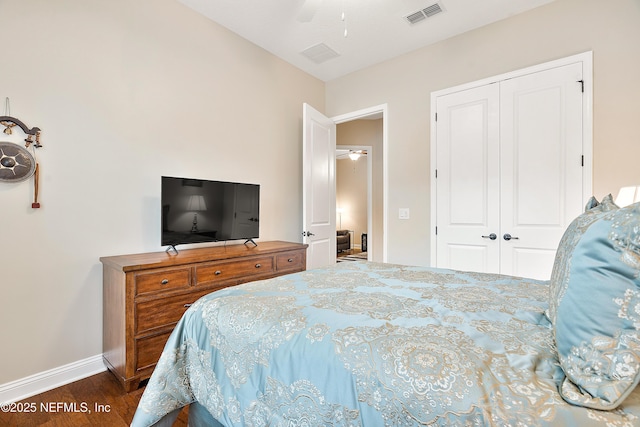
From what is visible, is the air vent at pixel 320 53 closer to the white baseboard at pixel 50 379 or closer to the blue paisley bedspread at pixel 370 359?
the blue paisley bedspread at pixel 370 359

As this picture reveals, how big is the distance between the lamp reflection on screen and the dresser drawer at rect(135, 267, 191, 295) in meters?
0.43

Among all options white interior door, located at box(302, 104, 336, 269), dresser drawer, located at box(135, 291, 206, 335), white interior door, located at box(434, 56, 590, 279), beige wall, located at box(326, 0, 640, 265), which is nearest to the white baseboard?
dresser drawer, located at box(135, 291, 206, 335)

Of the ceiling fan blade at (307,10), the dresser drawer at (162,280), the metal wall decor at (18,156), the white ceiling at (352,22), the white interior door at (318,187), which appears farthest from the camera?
the white interior door at (318,187)

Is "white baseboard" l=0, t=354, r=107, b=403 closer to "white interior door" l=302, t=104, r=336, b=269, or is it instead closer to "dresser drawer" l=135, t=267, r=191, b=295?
"dresser drawer" l=135, t=267, r=191, b=295

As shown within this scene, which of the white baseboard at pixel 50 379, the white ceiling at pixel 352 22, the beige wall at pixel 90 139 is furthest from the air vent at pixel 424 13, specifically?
the white baseboard at pixel 50 379

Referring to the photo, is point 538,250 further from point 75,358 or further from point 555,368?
point 75,358

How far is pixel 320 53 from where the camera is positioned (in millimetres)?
3455

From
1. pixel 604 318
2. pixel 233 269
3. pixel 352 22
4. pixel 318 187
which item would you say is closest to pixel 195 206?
pixel 233 269

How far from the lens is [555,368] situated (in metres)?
0.71

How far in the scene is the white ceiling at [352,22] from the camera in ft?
8.60

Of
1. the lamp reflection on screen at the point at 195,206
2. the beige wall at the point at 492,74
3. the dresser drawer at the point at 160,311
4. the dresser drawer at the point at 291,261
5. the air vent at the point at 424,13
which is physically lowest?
the dresser drawer at the point at 160,311

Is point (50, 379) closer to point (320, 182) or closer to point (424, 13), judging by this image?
point (320, 182)

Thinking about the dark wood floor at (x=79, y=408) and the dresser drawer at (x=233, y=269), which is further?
the dresser drawer at (x=233, y=269)

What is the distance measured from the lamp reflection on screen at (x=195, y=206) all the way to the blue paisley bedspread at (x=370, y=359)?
4.14 ft
